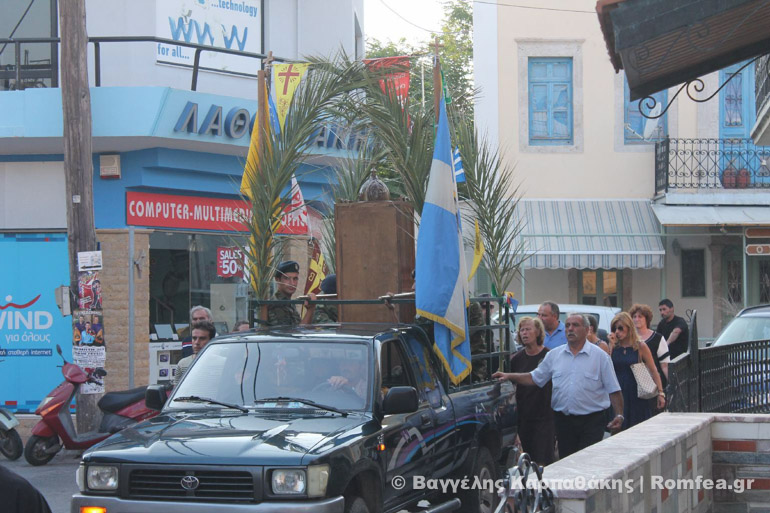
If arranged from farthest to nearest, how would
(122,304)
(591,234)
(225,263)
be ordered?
(591,234) → (225,263) → (122,304)

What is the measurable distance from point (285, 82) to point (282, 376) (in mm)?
7435

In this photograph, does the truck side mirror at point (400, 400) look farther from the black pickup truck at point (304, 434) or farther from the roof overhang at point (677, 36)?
the roof overhang at point (677, 36)

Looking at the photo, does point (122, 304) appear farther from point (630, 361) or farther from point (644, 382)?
point (644, 382)

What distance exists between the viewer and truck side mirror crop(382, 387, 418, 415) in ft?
21.6

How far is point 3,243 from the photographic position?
14.9m

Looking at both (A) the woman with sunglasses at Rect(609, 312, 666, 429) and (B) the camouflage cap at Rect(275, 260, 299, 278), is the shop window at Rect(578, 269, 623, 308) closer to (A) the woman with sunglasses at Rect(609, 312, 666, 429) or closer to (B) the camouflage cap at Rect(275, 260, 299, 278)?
(A) the woman with sunglasses at Rect(609, 312, 666, 429)

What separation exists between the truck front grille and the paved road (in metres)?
3.86

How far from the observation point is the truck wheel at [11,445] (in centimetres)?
1196

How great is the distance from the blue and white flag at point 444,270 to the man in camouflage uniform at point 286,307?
42.0 inches

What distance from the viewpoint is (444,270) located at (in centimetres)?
830

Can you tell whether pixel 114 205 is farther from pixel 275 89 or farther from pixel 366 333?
pixel 366 333

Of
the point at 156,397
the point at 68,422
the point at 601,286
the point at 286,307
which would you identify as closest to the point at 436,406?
the point at 156,397

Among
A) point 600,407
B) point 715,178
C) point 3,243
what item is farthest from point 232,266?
point 715,178

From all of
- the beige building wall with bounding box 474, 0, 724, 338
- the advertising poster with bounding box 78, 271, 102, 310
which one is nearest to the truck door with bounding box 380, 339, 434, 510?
the advertising poster with bounding box 78, 271, 102, 310
